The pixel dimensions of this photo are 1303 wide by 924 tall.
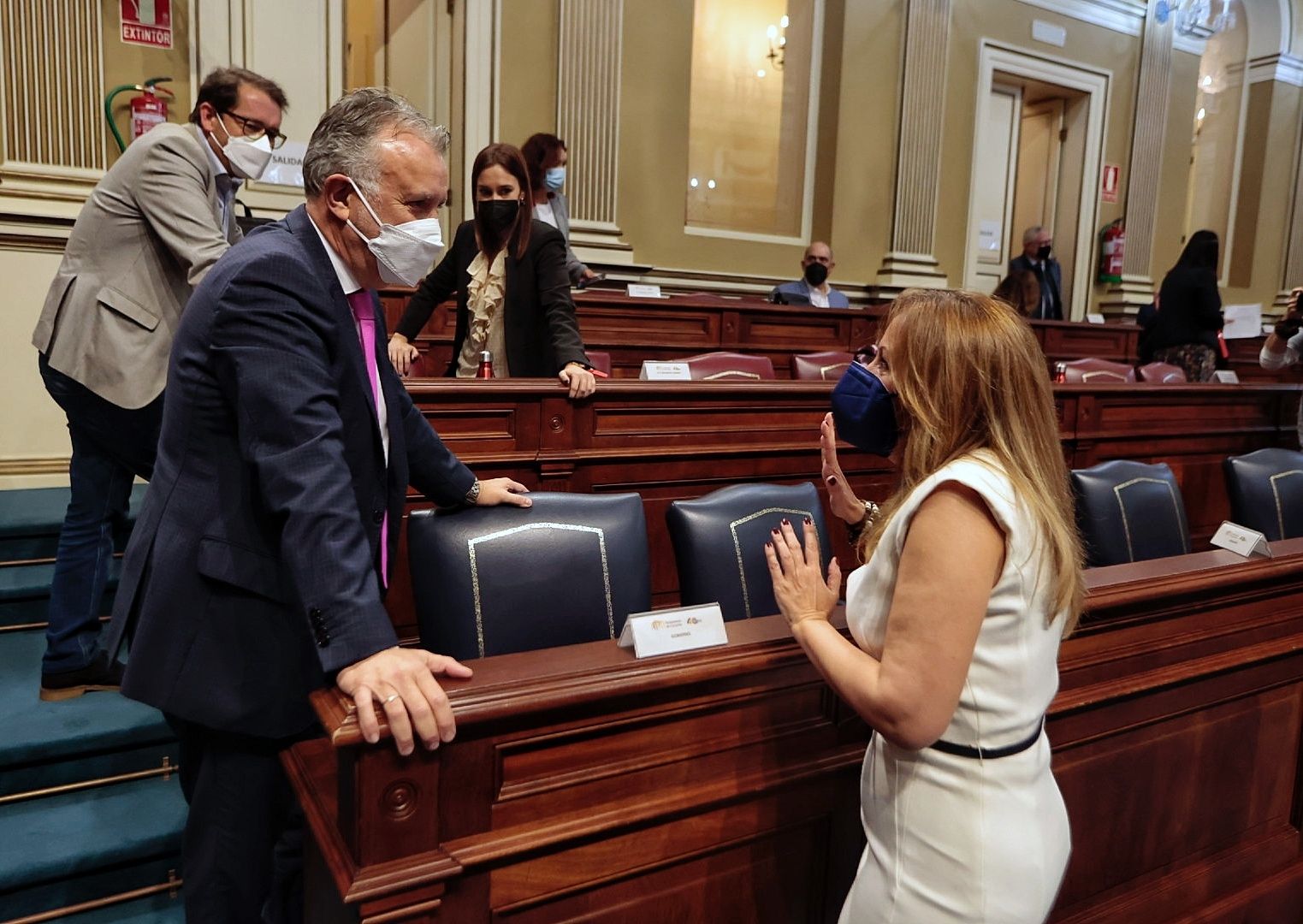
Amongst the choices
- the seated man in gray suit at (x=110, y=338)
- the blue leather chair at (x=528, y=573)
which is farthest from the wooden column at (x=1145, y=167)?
the seated man in gray suit at (x=110, y=338)

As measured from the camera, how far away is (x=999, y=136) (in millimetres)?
8070

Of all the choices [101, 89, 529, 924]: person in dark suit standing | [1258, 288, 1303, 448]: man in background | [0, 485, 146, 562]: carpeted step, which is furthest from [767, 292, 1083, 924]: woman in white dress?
[1258, 288, 1303, 448]: man in background

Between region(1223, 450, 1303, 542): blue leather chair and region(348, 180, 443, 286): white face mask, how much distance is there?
2.45m

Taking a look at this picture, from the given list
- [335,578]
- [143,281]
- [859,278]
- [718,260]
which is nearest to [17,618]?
[143,281]

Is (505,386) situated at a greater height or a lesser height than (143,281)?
lesser

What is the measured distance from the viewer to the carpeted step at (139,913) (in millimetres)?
1740

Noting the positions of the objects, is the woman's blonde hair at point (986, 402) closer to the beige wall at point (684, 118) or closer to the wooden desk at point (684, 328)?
the wooden desk at point (684, 328)

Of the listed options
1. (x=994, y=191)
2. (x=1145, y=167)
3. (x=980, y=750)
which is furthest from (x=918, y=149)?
(x=980, y=750)

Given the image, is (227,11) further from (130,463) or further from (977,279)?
(977,279)

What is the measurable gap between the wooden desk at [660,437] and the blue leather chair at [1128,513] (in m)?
0.62

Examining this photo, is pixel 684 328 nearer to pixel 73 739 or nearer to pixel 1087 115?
pixel 73 739

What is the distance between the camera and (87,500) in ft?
7.16

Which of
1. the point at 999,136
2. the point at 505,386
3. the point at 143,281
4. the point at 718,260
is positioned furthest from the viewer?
the point at 999,136

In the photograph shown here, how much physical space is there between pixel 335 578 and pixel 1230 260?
36.1 ft
